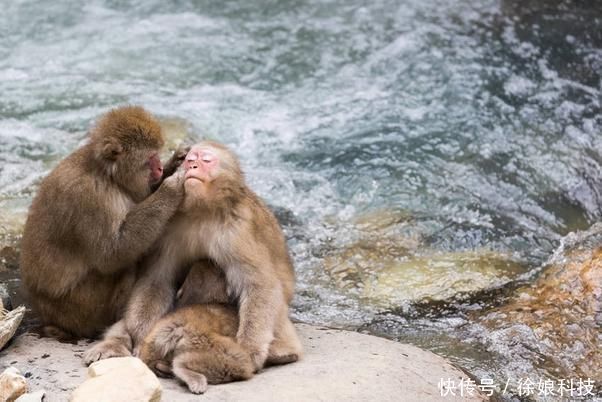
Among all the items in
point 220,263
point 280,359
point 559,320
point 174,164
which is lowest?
point 559,320

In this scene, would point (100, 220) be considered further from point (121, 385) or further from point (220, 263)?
point (121, 385)

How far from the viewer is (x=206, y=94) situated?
9.85 m

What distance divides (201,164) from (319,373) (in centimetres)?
113

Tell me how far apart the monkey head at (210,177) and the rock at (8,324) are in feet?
3.53

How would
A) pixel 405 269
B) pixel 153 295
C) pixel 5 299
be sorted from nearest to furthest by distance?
1. pixel 153 295
2. pixel 5 299
3. pixel 405 269

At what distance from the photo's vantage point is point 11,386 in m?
4.14

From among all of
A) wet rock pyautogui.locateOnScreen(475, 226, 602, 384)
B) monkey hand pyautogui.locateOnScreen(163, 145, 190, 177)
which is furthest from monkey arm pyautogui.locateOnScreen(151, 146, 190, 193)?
wet rock pyautogui.locateOnScreen(475, 226, 602, 384)

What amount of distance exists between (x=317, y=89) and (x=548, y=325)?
15.5 feet

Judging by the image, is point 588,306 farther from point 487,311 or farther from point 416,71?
point 416,71

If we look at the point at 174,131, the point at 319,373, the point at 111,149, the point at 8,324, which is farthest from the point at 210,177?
the point at 174,131

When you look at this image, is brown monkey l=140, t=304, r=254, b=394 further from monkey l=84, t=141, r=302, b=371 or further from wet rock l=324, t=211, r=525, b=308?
wet rock l=324, t=211, r=525, b=308

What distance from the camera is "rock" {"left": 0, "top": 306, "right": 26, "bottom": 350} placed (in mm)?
4762

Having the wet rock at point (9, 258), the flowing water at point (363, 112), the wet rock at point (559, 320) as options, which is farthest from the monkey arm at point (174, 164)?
the wet rock at point (559, 320)

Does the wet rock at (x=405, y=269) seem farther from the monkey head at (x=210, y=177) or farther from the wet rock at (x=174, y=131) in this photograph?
the monkey head at (x=210, y=177)
